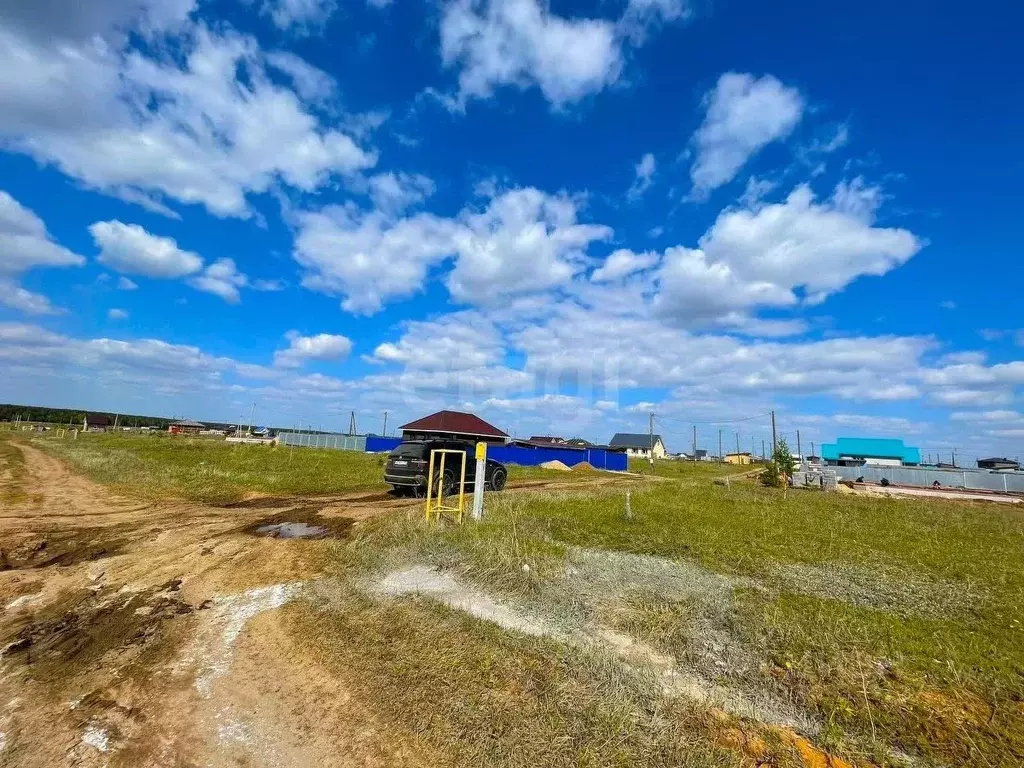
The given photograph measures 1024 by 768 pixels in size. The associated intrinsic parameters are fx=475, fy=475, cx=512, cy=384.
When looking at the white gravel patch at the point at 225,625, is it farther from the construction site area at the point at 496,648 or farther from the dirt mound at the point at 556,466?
the dirt mound at the point at 556,466

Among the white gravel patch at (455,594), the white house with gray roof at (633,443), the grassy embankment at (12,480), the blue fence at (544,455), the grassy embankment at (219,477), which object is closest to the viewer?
the white gravel patch at (455,594)

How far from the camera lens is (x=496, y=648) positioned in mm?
4641

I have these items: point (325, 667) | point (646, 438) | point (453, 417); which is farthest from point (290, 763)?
point (646, 438)

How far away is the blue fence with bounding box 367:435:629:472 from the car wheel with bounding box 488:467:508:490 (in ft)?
63.1

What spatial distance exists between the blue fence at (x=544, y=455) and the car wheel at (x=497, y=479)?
63.1ft

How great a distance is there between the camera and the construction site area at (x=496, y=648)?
11.2 feet

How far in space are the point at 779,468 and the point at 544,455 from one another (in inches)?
705

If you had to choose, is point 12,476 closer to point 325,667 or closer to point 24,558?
point 24,558

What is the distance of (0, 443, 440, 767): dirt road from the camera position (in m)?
3.37

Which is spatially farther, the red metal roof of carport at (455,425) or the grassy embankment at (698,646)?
the red metal roof of carport at (455,425)

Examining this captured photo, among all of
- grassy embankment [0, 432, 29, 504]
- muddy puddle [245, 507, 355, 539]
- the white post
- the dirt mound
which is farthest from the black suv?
the dirt mound

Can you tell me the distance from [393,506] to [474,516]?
3.86m

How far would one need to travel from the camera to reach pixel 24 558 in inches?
309

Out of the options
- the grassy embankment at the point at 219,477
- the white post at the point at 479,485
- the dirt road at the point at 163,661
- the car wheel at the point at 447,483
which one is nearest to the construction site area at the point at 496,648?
the dirt road at the point at 163,661
